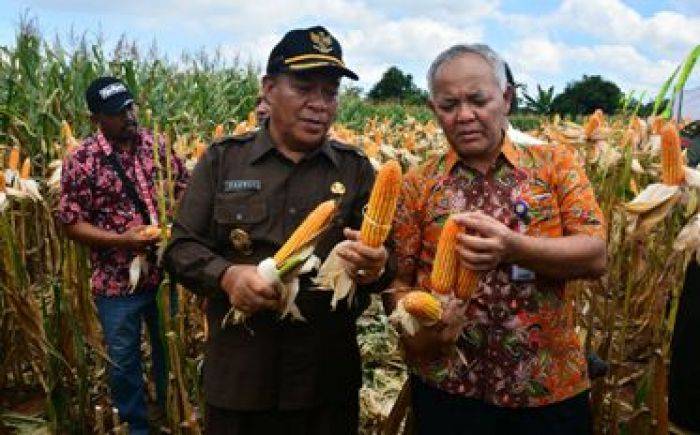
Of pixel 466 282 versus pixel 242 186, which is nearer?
pixel 466 282

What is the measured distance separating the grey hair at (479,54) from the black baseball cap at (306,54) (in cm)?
35

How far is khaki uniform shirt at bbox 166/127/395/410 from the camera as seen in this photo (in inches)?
90.7

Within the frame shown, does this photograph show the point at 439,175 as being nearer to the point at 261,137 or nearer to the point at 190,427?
the point at 261,137

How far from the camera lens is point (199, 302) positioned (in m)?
4.09

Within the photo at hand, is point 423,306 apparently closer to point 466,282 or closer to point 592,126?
point 466,282

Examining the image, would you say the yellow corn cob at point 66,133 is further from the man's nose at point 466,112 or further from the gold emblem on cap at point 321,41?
the man's nose at point 466,112

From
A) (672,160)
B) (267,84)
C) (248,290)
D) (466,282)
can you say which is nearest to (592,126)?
(672,160)

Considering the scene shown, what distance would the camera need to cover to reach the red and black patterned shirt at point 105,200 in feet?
12.5

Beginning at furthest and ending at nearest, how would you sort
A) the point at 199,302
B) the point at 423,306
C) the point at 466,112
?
the point at 199,302, the point at 466,112, the point at 423,306

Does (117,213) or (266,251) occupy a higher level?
(266,251)

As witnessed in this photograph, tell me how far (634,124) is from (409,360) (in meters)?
2.24

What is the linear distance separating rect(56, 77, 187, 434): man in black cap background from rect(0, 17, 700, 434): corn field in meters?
0.14

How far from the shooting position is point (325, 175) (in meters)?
2.40

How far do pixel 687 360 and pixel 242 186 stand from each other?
1.46 m
